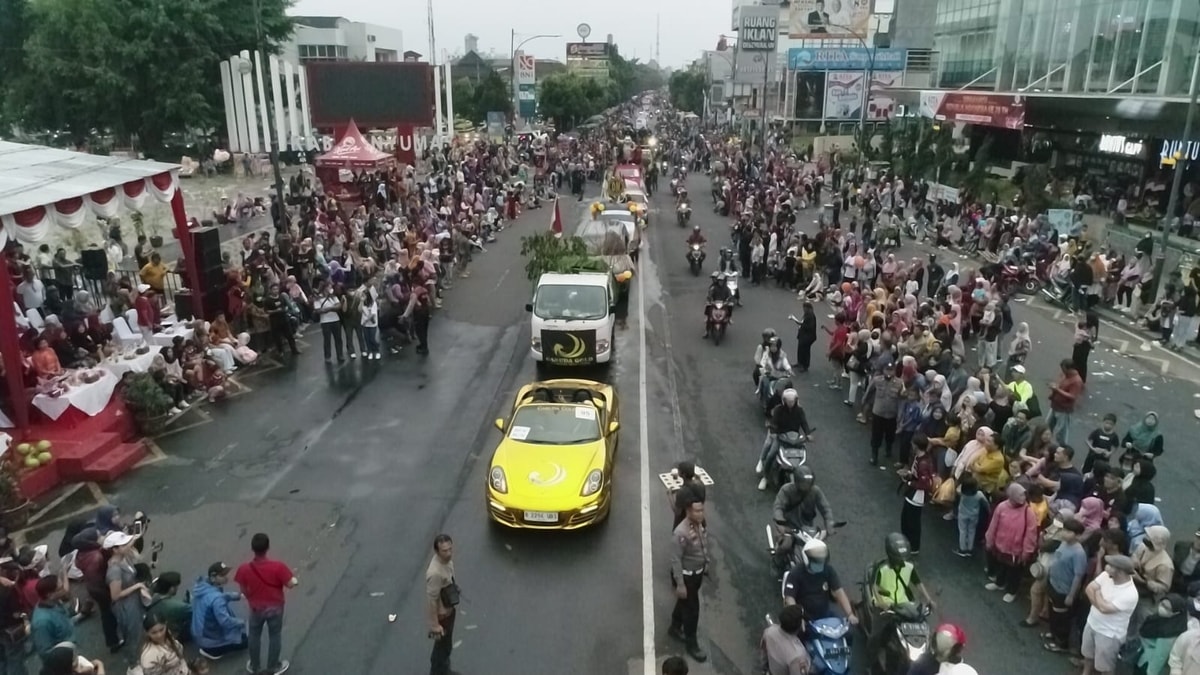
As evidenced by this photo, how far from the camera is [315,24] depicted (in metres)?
84.3

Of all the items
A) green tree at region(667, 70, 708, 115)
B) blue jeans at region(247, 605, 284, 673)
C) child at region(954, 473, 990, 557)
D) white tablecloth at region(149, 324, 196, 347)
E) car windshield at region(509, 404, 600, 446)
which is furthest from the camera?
green tree at region(667, 70, 708, 115)

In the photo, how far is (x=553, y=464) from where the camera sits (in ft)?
33.5

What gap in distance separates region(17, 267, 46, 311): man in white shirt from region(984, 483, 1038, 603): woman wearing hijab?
16248 mm

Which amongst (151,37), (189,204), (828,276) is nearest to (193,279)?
(828,276)

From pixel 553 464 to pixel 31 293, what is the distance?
11.9 m

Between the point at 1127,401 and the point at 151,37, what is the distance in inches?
1705

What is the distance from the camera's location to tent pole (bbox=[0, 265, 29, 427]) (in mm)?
11945

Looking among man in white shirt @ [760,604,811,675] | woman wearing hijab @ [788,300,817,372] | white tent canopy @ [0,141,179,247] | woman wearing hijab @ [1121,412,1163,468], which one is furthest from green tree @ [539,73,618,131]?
man in white shirt @ [760,604,811,675]

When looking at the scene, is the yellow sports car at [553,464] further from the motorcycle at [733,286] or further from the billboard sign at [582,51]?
the billboard sign at [582,51]

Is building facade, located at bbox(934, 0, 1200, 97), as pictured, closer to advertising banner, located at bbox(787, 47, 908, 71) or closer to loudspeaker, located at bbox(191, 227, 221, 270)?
advertising banner, located at bbox(787, 47, 908, 71)

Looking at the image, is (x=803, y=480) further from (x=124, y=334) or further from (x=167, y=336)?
(x=124, y=334)

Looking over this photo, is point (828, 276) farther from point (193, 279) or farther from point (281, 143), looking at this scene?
point (281, 143)

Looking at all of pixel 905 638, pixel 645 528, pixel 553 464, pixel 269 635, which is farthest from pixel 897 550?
pixel 269 635

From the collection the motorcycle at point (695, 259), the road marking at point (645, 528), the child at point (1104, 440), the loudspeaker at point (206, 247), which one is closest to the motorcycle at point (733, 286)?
the road marking at point (645, 528)
